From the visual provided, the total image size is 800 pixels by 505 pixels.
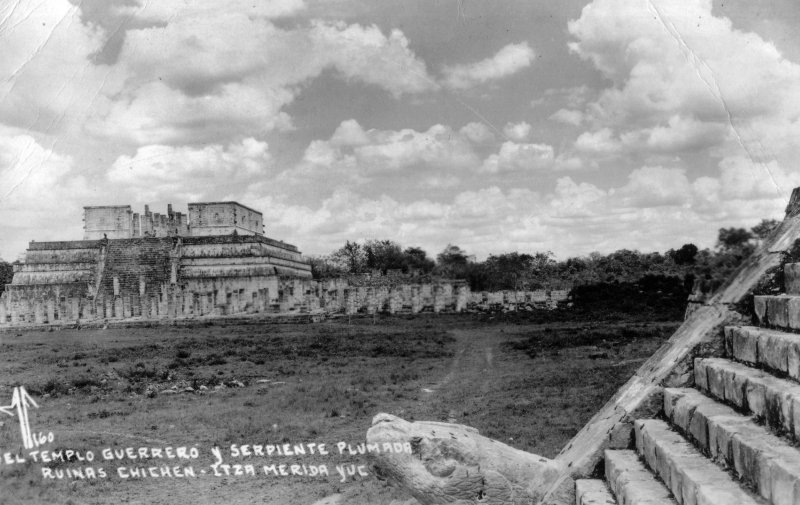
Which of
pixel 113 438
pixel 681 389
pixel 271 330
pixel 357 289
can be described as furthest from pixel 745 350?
pixel 357 289

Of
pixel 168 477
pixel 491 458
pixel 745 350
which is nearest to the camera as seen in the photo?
pixel 745 350

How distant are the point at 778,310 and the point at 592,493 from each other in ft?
5.43

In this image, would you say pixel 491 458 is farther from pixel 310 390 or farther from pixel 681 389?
pixel 310 390

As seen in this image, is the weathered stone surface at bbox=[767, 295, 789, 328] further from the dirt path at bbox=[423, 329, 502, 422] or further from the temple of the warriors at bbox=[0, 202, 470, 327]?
the temple of the warriors at bbox=[0, 202, 470, 327]

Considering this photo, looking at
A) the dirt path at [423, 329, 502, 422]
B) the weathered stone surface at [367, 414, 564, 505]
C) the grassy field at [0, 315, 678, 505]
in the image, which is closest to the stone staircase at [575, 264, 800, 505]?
the weathered stone surface at [367, 414, 564, 505]

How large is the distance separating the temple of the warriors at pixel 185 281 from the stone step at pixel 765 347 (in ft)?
97.4

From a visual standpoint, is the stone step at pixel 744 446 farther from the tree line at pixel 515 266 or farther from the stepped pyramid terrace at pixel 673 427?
the tree line at pixel 515 266

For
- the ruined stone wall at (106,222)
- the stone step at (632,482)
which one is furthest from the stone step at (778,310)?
the ruined stone wall at (106,222)

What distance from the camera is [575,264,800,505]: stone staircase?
3021 mm

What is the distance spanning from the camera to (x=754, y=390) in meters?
3.59

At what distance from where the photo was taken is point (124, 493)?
6.59m

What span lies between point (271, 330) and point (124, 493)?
19.8 m

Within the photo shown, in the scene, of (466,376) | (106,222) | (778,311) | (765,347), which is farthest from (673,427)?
(106,222)

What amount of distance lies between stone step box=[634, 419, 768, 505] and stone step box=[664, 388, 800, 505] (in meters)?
0.06
